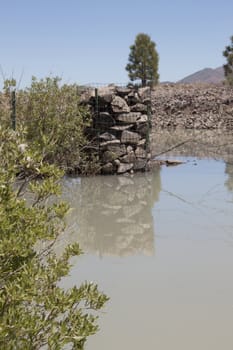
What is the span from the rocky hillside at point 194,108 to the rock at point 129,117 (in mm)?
16652

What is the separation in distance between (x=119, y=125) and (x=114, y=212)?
173 inches

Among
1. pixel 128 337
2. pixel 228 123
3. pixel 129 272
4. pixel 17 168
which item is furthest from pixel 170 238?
pixel 228 123

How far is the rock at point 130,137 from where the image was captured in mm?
12550

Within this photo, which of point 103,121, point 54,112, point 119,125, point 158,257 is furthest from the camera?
point 119,125

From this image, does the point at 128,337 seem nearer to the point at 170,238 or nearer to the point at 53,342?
the point at 53,342

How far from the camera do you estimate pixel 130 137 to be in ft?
41.4

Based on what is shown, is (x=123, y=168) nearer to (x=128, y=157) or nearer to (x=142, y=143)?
(x=128, y=157)

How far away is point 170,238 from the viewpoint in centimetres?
686

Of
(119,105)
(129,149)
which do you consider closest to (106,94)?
(119,105)

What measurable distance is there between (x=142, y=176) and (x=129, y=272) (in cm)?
724

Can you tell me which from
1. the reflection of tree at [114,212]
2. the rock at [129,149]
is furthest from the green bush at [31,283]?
the rock at [129,149]

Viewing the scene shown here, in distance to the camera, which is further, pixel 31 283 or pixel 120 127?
pixel 120 127

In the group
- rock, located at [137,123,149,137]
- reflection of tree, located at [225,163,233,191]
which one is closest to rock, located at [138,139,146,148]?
rock, located at [137,123,149,137]

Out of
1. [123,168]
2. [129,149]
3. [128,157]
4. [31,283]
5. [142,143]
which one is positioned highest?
[31,283]
